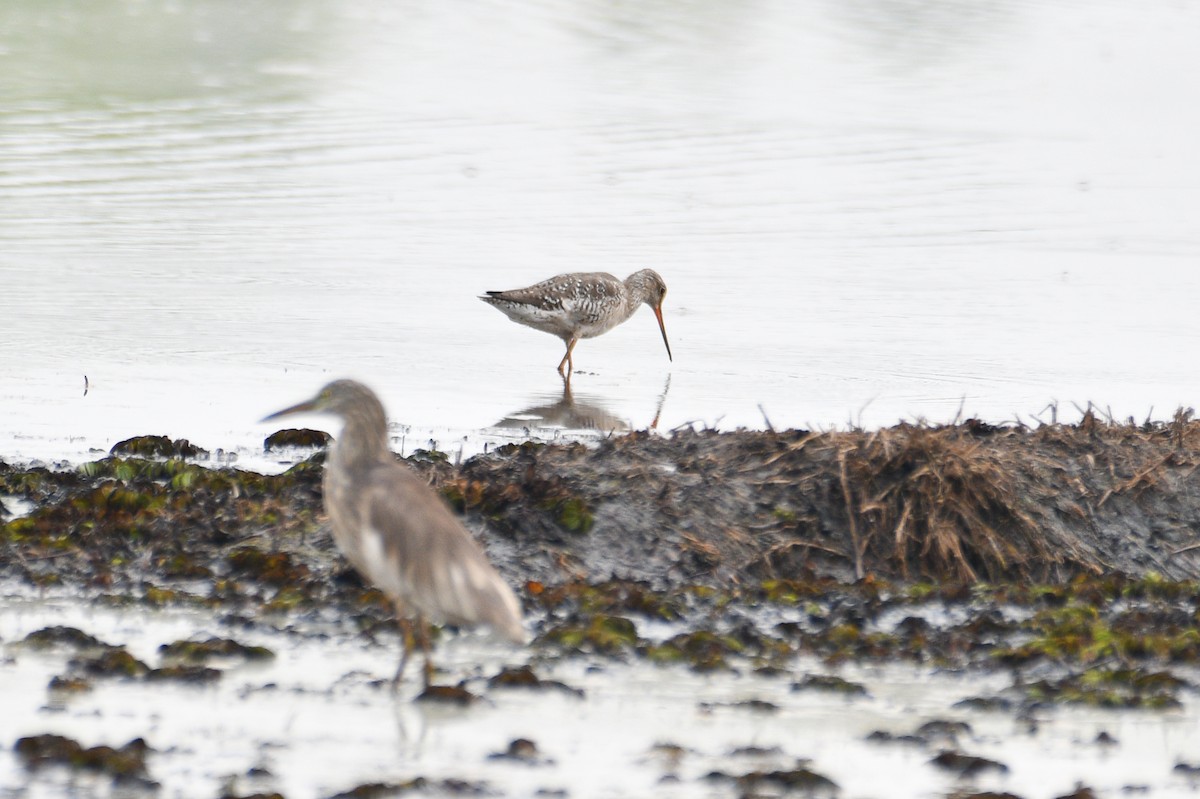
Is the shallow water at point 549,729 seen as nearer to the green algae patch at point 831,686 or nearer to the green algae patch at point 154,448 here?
the green algae patch at point 831,686

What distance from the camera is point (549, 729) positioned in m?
5.48

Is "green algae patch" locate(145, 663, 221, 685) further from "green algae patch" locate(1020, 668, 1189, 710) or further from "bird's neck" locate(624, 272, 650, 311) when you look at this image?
"bird's neck" locate(624, 272, 650, 311)

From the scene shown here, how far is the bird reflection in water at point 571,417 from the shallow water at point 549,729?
13.6 ft

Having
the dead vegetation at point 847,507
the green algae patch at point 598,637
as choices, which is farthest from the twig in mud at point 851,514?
the green algae patch at point 598,637

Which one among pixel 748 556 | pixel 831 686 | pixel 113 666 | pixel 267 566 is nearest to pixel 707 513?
pixel 748 556

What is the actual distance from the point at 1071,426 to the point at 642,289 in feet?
18.1

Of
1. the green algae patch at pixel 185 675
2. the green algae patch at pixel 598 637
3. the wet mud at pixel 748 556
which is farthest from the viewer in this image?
the green algae patch at pixel 598 637

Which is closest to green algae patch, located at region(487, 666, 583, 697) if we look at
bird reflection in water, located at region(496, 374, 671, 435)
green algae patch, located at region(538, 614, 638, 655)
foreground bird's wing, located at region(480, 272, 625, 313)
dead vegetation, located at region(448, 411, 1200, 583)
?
green algae patch, located at region(538, 614, 638, 655)

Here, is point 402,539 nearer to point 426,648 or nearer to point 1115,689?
point 426,648

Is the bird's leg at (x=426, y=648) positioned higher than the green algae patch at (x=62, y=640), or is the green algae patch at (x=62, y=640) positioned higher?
the bird's leg at (x=426, y=648)

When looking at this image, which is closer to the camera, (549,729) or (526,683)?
(549,729)

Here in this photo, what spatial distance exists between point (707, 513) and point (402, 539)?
2180mm

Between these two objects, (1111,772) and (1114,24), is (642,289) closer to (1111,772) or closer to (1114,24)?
(1111,772)

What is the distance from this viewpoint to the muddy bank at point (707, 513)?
7168 millimetres
